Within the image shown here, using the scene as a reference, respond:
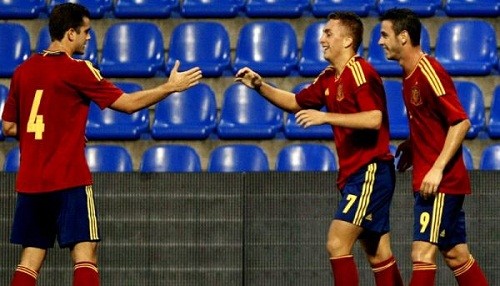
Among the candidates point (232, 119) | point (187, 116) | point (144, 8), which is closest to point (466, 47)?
point (232, 119)

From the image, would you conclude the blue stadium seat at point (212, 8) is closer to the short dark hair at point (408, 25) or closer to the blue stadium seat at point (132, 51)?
the blue stadium seat at point (132, 51)

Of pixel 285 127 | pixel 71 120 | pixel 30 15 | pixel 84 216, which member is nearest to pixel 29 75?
pixel 71 120

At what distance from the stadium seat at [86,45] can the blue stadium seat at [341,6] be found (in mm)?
1949

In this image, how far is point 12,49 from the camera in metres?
10.7

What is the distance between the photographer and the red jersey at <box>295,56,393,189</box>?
708cm

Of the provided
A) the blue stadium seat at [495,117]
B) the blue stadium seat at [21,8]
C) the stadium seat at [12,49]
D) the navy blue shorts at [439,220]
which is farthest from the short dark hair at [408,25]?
the blue stadium seat at [21,8]

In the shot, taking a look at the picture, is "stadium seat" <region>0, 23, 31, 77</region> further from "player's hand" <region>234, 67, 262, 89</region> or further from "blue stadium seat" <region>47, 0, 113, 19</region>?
"player's hand" <region>234, 67, 262, 89</region>

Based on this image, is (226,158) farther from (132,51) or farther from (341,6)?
(341,6)

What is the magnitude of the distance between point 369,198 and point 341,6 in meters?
3.73

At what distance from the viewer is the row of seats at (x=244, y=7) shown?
34.3 ft

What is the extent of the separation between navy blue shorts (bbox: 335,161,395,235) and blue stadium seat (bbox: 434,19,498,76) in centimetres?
323

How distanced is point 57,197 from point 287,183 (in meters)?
2.21

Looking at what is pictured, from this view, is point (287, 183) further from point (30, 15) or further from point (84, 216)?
point (30, 15)

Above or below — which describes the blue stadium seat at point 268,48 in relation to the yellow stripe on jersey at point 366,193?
above
